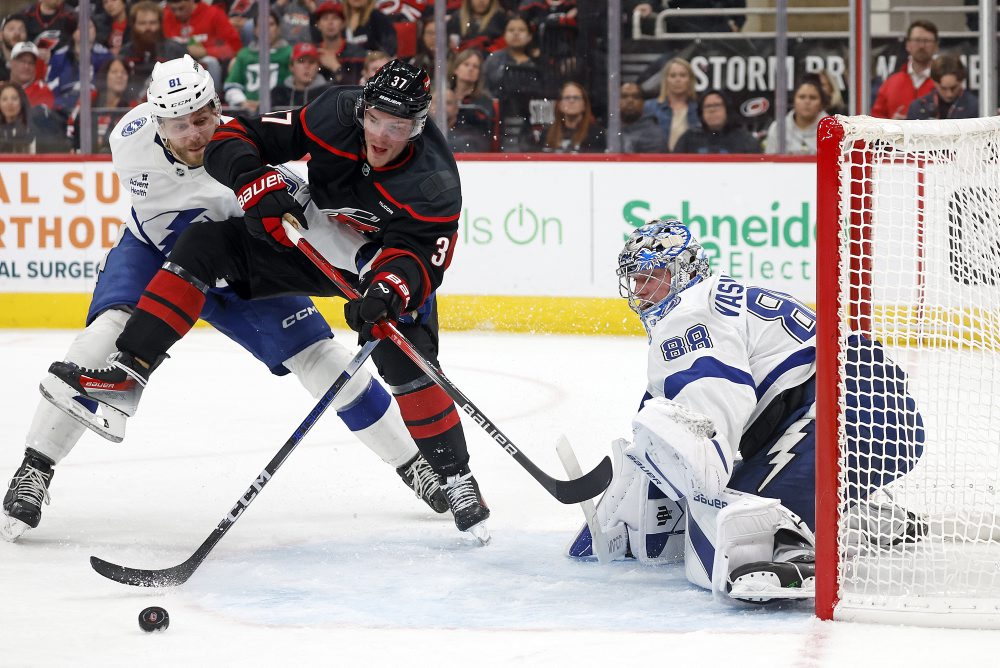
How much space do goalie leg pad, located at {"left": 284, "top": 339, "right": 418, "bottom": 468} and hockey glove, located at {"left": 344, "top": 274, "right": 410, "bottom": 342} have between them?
44 centimetres

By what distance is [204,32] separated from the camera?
6.87m

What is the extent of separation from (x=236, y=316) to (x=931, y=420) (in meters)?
1.78

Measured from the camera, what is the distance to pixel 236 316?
322 cm

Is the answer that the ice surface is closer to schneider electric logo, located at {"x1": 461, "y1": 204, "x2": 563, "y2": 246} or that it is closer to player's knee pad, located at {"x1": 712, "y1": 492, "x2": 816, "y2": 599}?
player's knee pad, located at {"x1": 712, "y1": 492, "x2": 816, "y2": 599}

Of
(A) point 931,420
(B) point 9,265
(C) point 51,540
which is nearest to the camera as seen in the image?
(C) point 51,540

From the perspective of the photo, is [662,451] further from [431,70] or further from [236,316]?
[431,70]

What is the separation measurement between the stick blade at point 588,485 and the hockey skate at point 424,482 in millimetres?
538

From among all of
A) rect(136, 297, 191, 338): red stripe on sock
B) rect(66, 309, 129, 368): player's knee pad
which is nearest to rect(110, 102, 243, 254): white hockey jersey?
rect(66, 309, 129, 368): player's knee pad

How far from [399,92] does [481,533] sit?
3.03 feet

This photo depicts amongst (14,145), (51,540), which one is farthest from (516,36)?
(51,540)

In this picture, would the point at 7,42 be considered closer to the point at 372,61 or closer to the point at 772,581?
the point at 372,61

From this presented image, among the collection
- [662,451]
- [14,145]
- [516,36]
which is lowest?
[662,451]

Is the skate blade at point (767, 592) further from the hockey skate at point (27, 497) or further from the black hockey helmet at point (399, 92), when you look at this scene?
the hockey skate at point (27, 497)

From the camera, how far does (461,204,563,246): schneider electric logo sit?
254 inches
